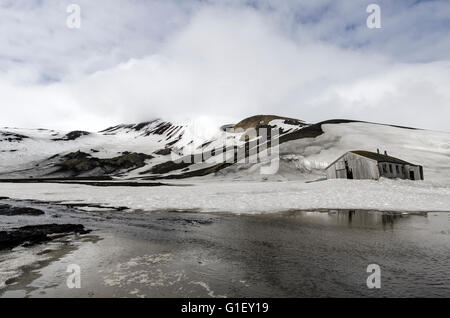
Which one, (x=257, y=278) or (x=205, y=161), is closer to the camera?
(x=257, y=278)

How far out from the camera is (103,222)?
19.6 m

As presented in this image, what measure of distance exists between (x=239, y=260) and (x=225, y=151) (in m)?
106

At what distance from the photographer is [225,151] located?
11600 cm

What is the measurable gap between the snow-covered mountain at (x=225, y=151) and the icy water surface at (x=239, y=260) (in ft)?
167

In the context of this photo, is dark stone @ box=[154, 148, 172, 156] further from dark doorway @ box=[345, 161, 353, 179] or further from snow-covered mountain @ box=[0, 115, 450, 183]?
dark doorway @ box=[345, 161, 353, 179]

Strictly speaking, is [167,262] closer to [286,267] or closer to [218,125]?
[286,267]

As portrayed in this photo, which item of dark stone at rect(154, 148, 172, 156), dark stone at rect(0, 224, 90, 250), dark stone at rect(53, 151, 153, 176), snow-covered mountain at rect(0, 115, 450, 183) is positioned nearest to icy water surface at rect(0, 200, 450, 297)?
dark stone at rect(0, 224, 90, 250)

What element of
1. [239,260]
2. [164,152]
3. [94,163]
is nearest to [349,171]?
[239,260]

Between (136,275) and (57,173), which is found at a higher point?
(57,173)

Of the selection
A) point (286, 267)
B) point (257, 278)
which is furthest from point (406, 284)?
point (257, 278)

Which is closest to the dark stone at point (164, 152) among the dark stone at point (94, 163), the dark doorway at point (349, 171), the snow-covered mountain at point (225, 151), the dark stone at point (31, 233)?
the snow-covered mountain at point (225, 151)

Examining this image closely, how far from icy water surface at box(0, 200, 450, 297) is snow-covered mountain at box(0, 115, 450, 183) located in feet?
167

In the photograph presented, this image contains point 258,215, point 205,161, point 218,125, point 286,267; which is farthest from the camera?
point 218,125
